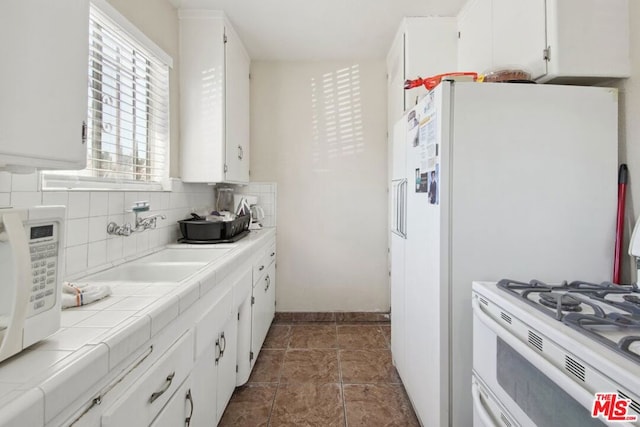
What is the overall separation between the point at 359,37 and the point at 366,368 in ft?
8.66

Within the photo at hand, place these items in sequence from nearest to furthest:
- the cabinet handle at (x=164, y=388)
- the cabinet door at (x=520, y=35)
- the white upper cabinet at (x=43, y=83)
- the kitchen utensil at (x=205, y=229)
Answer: the white upper cabinet at (x=43, y=83), the cabinet handle at (x=164, y=388), the cabinet door at (x=520, y=35), the kitchen utensil at (x=205, y=229)

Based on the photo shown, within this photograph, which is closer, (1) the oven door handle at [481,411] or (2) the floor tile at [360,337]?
(1) the oven door handle at [481,411]

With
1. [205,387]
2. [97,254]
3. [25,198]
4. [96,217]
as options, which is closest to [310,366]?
[205,387]

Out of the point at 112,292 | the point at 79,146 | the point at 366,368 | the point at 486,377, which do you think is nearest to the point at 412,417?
the point at 366,368

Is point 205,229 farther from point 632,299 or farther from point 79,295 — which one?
point 632,299

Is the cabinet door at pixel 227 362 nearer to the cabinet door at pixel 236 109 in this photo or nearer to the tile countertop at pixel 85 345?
the tile countertop at pixel 85 345

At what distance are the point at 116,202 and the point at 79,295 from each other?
77 centimetres

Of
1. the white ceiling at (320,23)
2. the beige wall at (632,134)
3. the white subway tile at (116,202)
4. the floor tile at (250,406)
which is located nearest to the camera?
the beige wall at (632,134)

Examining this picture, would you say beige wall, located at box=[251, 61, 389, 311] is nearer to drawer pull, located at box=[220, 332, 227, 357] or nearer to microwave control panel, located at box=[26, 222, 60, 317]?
drawer pull, located at box=[220, 332, 227, 357]

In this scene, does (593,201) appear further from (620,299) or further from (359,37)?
(359,37)

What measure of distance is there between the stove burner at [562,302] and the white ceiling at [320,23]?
6.83ft

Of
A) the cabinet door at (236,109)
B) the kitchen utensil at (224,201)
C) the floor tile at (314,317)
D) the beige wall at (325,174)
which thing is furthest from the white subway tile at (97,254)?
the floor tile at (314,317)

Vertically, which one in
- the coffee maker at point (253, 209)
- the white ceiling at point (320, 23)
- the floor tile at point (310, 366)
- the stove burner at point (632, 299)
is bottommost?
the floor tile at point (310, 366)

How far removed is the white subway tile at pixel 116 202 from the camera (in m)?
1.56
